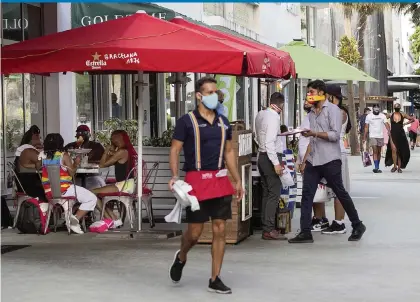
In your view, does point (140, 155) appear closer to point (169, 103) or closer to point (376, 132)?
point (169, 103)

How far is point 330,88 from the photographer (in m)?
12.8

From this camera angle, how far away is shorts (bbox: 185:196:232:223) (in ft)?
27.2

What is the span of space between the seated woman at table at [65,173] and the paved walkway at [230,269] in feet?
1.35

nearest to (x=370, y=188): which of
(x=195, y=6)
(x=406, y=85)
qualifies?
(x=195, y=6)

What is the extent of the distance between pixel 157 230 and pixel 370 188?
910 cm

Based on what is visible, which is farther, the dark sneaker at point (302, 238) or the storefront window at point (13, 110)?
the storefront window at point (13, 110)

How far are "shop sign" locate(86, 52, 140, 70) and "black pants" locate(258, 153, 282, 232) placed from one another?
83.8 inches

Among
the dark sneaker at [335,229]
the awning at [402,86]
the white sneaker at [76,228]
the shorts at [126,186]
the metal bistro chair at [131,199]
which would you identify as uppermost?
the awning at [402,86]

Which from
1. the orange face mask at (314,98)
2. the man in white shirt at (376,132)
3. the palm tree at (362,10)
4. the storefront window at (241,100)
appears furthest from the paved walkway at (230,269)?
the palm tree at (362,10)

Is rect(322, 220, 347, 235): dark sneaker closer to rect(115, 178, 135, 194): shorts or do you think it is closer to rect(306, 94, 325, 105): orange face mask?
rect(306, 94, 325, 105): orange face mask

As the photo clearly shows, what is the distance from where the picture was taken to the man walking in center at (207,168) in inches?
325

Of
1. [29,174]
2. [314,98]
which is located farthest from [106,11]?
[314,98]

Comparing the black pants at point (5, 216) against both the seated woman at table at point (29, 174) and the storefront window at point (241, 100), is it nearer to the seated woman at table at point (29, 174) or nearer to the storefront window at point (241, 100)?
the seated woman at table at point (29, 174)

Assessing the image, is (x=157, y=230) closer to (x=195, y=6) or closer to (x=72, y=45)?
(x=72, y=45)
